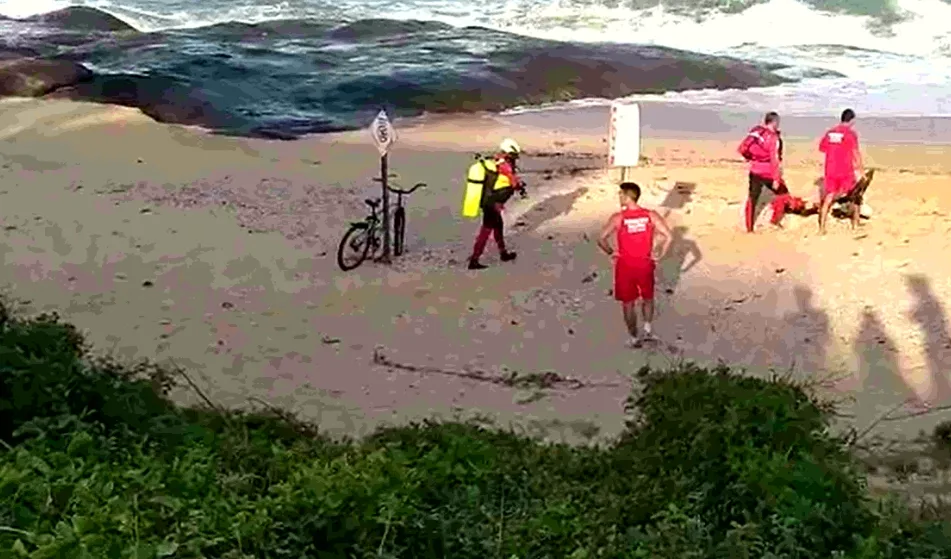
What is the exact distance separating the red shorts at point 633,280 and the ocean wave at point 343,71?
38.1 ft

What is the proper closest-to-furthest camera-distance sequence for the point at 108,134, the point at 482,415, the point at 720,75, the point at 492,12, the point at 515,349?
1. the point at 482,415
2. the point at 515,349
3. the point at 108,134
4. the point at 720,75
5. the point at 492,12

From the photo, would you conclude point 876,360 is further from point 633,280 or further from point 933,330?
point 633,280

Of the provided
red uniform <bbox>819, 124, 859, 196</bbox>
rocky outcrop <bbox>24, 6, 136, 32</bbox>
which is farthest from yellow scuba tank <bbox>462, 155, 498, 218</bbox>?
rocky outcrop <bbox>24, 6, 136, 32</bbox>

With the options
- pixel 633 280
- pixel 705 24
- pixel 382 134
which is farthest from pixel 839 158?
pixel 705 24

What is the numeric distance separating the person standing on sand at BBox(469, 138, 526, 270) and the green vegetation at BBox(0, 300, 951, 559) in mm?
5962

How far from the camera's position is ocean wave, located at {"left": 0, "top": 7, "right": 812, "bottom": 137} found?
2464 cm

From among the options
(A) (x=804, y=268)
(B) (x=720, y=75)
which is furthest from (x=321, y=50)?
(A) (x=804, y=268)

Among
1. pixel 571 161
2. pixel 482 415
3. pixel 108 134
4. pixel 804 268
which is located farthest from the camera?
pixel 108 134

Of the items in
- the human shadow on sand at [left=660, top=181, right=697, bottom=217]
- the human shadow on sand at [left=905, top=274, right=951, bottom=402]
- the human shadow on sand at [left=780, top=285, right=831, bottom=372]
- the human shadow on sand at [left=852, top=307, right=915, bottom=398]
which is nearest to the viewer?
the human shadow on sand at [left=852, top=307, right=915, bottom=398]

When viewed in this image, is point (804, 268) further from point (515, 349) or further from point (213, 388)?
point (213, 388)

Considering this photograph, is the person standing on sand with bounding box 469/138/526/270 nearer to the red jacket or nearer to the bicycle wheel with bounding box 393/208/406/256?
the bicycle wheel with bounding box 393/208/406/256

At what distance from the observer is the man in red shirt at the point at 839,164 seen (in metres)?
15.2

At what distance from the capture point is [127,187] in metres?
17.6

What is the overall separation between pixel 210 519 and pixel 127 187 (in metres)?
13.6
